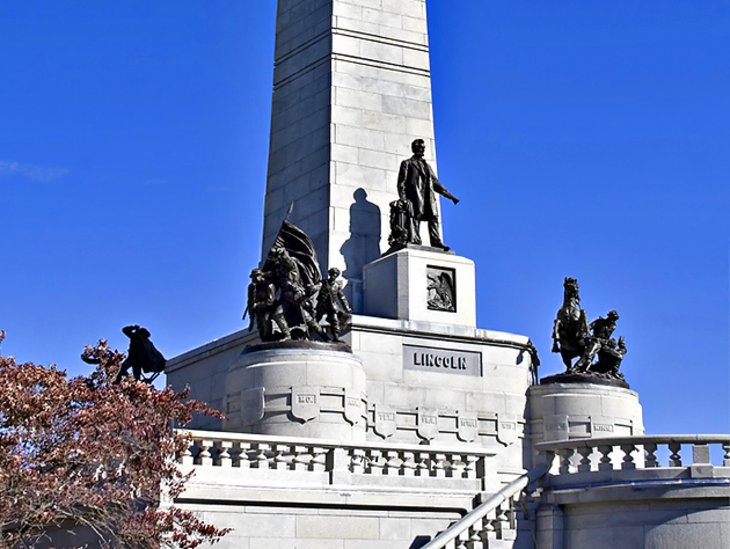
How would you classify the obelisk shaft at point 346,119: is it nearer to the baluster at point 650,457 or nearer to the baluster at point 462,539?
the baluster at point 650,457

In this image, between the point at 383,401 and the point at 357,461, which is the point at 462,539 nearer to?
the point at 357,461

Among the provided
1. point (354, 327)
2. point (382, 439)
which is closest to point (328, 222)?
point (354, 327)

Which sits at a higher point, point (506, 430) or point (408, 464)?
point (506, 430)

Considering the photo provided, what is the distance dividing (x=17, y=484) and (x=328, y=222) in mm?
13583

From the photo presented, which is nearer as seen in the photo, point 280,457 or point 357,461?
point 280,457

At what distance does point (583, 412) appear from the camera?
92.0 feet

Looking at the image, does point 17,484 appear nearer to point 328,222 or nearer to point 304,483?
point 304,483

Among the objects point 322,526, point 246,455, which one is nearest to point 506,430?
point 322,526

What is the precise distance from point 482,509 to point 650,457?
9.68ft

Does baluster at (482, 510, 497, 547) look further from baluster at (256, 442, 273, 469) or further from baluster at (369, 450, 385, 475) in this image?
baluster at (256, 442, 273, 469)

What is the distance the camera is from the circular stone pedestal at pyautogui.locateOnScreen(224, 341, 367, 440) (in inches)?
1000

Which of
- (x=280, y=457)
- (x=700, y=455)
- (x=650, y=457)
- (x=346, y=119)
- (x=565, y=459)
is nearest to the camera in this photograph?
(x=280, y=457)

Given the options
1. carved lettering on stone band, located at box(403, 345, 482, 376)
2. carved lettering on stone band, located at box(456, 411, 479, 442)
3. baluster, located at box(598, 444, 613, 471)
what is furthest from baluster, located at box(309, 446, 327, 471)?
carved lettering on stone band, located at box(456, 411, 479, 442)

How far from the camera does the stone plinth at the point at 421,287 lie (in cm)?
2881
